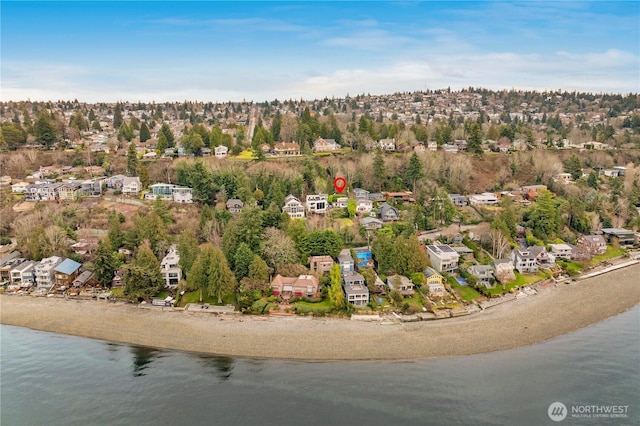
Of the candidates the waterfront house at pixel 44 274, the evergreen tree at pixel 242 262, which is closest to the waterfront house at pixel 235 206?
the evergreen tree at pixel 242 262

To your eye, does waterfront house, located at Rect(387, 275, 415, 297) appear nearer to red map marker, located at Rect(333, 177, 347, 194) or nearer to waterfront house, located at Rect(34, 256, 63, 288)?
red map marker, located at Rect(333, 177, 347, 194)

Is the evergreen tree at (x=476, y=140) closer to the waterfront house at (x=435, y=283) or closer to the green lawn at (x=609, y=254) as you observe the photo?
the green lawn at (x=609, y=254)

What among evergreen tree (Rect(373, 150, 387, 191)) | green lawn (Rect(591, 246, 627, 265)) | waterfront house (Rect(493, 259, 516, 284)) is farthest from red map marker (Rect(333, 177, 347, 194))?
green lawn (Rect(591, 246, 627, 265))

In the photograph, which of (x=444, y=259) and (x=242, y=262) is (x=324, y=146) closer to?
(x=444, y=259)

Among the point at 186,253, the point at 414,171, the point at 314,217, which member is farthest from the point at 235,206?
the point at 414,171

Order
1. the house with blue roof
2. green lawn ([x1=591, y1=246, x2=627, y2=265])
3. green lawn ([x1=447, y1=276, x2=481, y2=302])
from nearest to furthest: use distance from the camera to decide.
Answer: green lawn ([x1=447, y1=276, x2=481, y2=302]) < the house with blue roof < green lawn ([x1=591, y1=246, x2=627, y2=265])

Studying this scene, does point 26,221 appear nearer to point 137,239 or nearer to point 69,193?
point 69,193
